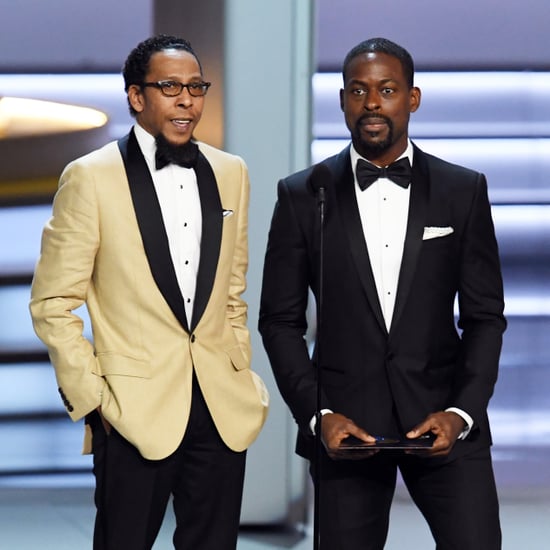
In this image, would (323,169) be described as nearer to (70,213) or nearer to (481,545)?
(70,213)

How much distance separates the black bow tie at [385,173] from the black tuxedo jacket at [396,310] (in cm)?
3

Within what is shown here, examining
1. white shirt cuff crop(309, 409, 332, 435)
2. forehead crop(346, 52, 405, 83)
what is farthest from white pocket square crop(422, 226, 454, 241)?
white shirt cuff crop(309, 409, 332, 435)

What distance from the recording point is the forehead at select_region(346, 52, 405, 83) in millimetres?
3016

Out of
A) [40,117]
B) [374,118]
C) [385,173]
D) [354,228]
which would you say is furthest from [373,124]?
[40,117]

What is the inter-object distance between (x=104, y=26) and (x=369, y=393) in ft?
9.23

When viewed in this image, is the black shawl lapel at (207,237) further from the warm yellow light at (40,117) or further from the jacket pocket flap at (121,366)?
the warm yellow light at (40,117)

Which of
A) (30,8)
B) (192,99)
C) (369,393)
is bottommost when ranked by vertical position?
(369,393)

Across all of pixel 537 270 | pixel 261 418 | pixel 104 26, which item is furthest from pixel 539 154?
pixel 261 418

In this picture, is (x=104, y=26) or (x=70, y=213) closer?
(x=70, y=213)

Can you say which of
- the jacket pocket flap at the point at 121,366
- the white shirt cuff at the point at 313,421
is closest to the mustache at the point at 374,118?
the white shirt cuff at the point at 313,421

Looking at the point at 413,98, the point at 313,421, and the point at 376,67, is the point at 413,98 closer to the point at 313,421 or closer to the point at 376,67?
the point at 376,67

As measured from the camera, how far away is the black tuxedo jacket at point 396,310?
9.89 feet

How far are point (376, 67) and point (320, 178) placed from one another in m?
0.33

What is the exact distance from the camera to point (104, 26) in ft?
17.4
